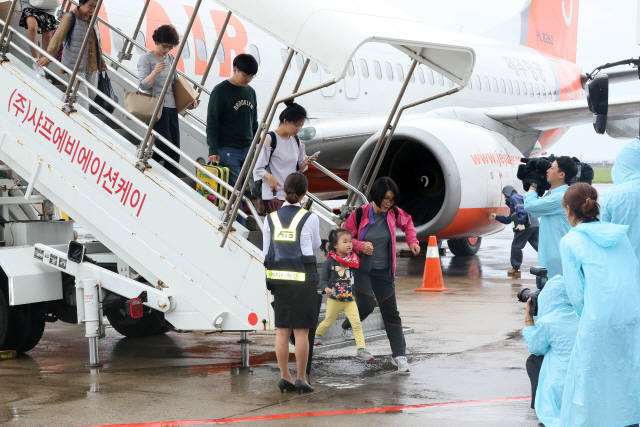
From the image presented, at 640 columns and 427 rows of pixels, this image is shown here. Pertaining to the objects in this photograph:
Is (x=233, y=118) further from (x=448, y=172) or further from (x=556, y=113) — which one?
(x=556, y=113)

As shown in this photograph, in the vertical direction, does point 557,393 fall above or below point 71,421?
above

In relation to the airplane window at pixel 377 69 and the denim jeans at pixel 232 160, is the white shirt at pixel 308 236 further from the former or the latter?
the airplane window at pixel 377 69

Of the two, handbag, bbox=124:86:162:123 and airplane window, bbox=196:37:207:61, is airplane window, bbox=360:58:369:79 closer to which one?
airplane window, bbox=196:37:207:61

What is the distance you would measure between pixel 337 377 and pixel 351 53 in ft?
7.58

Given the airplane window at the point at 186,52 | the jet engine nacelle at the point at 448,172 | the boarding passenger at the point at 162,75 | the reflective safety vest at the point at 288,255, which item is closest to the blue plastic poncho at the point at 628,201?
the reflective safety vest at the point at 288,255

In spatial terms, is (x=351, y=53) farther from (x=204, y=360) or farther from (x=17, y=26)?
(x=17, y=26)

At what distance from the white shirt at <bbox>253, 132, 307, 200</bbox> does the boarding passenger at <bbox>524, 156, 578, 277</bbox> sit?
70.5 inches

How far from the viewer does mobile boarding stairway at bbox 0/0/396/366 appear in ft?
18.3

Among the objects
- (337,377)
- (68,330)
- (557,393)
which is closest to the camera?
(557,393)

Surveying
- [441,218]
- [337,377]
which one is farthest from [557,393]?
[441,218]

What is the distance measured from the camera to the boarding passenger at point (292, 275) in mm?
5121

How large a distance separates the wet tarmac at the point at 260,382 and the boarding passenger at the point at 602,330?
2.62 ft

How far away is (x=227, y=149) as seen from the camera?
6.58m

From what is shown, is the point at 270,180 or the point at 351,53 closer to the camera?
the point at 351,53
